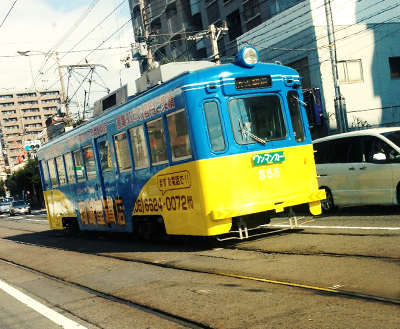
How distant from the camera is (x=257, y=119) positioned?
31.6 ft

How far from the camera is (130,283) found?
7852 mm

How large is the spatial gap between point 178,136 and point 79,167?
591 cm

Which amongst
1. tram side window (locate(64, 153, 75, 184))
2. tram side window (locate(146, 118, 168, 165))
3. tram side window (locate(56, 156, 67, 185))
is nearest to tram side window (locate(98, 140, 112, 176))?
tram side window (locate(146, 118, 168, 165))

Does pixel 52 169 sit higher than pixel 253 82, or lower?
lower

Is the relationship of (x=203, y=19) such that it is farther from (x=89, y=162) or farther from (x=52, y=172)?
(x=89, y=162)

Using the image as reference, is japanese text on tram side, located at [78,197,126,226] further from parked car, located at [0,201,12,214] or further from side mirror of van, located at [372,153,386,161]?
parked car, located at [0,201,12,214]

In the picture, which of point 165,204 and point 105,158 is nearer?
point 165,204

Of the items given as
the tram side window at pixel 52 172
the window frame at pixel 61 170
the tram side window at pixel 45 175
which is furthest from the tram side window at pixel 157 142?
the tram side window at pixel 45 175

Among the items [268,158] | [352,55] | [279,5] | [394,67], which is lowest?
[268,158]

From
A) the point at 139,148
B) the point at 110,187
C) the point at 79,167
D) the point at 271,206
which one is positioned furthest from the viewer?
the point at 79,167

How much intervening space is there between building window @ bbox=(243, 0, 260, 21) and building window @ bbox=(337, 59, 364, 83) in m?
8.56

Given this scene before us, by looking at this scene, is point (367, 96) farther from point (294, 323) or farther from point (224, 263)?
point (294, 323)

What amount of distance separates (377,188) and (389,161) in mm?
678

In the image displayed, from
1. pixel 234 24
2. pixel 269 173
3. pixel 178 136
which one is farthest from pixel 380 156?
pixel 234 24
